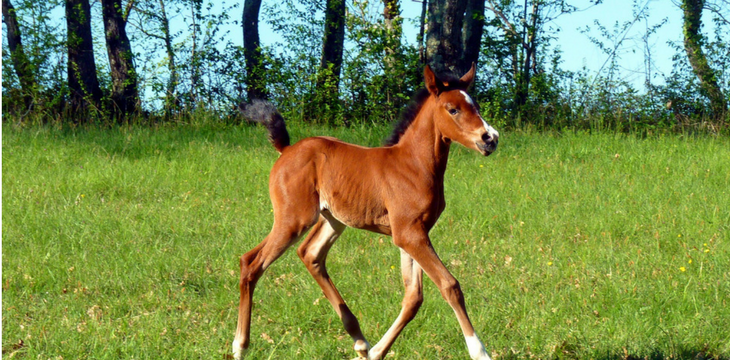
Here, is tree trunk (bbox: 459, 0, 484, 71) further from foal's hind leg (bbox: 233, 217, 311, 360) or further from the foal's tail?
foal's hind leg (bbox: 233, 217, 311, 360)

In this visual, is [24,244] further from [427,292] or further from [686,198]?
[686,198]

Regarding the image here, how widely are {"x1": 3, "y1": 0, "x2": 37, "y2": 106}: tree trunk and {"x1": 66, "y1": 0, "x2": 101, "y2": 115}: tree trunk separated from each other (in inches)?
30.9

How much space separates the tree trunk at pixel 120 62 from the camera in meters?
15.3

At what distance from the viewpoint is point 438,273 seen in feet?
13.0

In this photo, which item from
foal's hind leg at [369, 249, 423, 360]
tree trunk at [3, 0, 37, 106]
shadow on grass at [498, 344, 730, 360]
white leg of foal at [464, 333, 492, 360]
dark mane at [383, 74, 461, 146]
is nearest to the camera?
white leg of foal at [464, 333, 492, 360]

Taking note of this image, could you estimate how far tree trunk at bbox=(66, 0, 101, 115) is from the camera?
1534cm

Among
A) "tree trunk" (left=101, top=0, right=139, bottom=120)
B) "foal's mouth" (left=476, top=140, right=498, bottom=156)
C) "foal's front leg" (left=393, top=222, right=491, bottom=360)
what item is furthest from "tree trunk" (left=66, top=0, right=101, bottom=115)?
"foal's mouth" (left=476, top=140, right=498, bottom=156)

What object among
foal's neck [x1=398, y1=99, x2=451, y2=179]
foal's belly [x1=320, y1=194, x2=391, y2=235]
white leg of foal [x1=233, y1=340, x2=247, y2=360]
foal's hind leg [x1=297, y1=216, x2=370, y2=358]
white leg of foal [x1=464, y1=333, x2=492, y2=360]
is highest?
foal's neck [x1=398, y1=99, x2=451, y2=179]

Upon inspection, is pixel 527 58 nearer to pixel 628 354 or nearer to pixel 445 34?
pixel 445 34

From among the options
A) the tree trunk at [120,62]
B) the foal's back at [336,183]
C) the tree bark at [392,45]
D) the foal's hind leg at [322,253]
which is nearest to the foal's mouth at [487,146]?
the foal's back at [336,183]

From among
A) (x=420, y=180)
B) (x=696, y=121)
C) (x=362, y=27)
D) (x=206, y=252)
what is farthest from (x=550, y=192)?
(x=362, y=27)

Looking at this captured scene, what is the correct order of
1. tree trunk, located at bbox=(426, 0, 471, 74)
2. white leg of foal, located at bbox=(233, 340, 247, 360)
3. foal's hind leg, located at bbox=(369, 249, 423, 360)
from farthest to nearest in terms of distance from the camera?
tree trunk, located at bbox=(426, 0, 471, 74), white leg of foal, located at bbox=(233, 340, 247, 360), foal's hind leg, located at bbox=(369, 249, 423, 360)

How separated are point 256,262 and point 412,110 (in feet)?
4.34

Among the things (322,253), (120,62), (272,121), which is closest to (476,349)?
(322,253)
